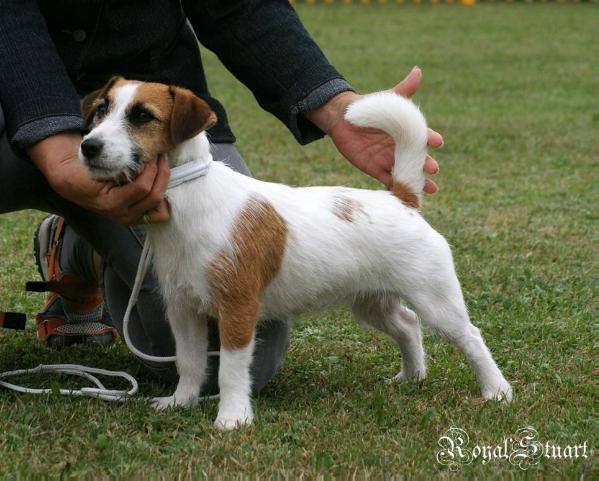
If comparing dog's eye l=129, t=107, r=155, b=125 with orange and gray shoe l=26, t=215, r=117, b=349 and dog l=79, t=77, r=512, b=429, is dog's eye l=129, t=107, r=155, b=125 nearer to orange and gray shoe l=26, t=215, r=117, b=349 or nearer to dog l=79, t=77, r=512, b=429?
dog l=79, t=77, r=512, b=429

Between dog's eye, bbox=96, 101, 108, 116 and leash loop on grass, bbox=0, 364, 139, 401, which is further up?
dog's eye, bbox=96, 101, 108, 116

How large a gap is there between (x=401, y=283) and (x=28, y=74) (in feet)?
4.59

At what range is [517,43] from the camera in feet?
57.1

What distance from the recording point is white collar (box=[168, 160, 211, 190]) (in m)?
2.97

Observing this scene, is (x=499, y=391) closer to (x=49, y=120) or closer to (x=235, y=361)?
(x=235, y=361)

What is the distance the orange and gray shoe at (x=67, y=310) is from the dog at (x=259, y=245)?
0.95 meters

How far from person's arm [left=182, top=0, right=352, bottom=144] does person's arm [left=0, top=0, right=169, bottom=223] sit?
0.75 m

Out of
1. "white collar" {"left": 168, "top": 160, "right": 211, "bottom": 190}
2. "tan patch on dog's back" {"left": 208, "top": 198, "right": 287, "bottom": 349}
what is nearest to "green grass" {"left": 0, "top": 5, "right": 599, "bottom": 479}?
"tan patch on dog's back" {"left": 208, "top": 198, "right": 287, "bottom": 349}

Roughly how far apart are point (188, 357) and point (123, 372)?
1.32ft

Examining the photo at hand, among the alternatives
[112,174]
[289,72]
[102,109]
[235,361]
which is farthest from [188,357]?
[289,72]

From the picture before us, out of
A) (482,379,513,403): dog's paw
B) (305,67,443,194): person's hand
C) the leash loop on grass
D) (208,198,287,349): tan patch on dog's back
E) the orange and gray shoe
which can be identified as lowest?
the orange and gray shoe

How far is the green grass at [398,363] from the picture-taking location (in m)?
2.76

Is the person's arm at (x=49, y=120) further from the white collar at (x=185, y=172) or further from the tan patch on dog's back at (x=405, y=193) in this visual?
the tan patch on dog's back at (x=405, y=193)

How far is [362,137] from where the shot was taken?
3607mm
